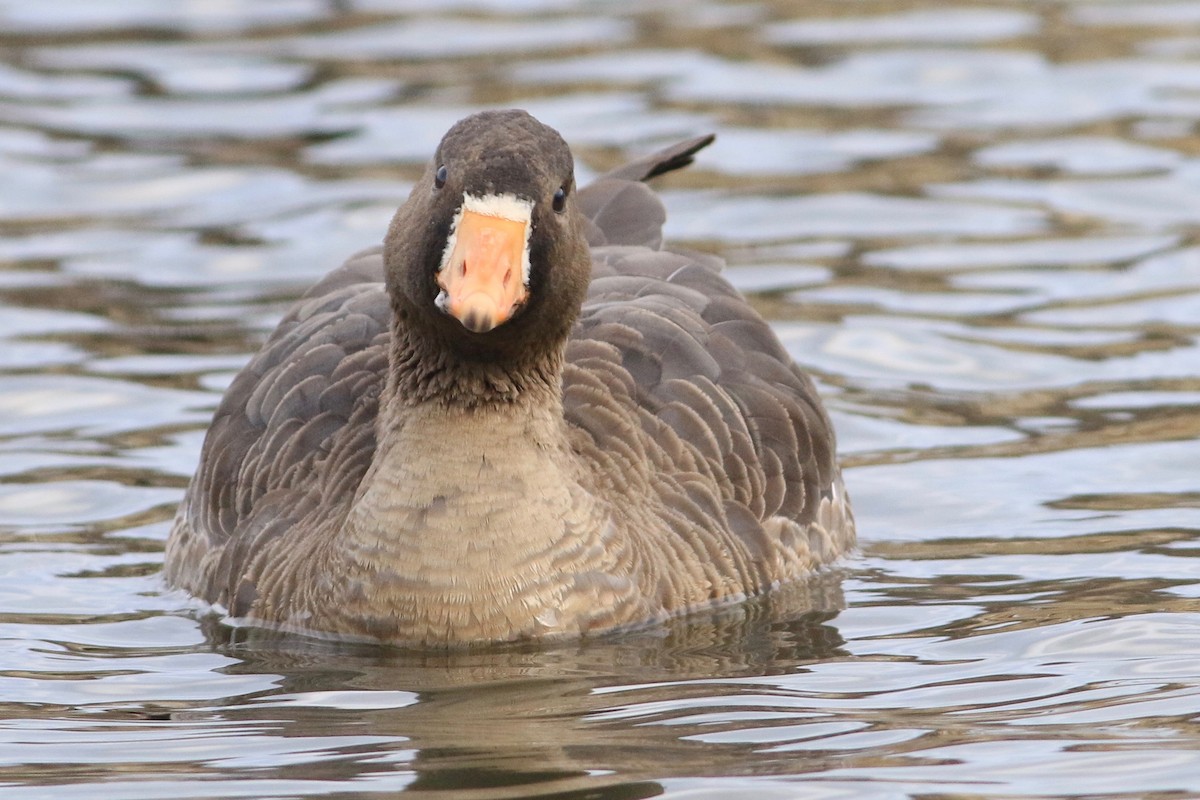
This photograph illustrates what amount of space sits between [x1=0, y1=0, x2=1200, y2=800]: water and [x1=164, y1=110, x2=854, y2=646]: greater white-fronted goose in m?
0.22

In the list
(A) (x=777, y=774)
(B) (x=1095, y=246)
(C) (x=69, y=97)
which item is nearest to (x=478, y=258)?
(A) (x=777, y=774)

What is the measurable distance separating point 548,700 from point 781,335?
250 inches

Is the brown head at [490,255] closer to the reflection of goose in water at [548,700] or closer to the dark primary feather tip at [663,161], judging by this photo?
the reflection of goose in water at [548,700]

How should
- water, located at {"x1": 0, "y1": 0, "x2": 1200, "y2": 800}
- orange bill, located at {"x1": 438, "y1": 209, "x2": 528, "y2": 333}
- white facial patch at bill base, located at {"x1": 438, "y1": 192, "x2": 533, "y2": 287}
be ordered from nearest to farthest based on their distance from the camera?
water, located at {"x1": 0, "y1": 0, "x2": 1200, "y2": 800}, orange bill, located at {"x1": 438, "y1": 209, "x2": 528, "y2": 333}, white facial patch at bill base, located at {"x1": 438, "y1": 192, "x2": 533, "y2": 287}

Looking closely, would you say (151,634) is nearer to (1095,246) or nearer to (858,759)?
(858,759)

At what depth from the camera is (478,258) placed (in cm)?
827

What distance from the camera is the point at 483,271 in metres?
8.25

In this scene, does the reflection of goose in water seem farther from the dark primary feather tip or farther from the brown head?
the dark primary feather tip

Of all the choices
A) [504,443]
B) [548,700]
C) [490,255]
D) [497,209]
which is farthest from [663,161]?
[548,700]

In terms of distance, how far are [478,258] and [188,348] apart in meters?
6.36

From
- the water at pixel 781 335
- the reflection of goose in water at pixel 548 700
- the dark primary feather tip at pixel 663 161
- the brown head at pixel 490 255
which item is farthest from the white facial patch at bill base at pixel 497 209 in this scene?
the dark primary feather tip at pixel 663 161

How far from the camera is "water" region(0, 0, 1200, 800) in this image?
7832mm

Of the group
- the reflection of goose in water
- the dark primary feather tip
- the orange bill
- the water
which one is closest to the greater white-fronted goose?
the orange bill

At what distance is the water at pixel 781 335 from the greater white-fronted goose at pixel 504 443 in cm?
22
